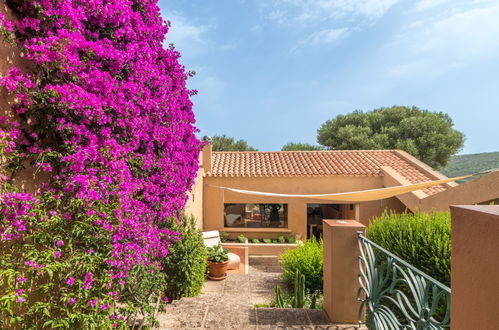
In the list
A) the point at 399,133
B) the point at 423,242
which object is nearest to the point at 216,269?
the point at 423,242

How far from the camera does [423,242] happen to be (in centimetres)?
504

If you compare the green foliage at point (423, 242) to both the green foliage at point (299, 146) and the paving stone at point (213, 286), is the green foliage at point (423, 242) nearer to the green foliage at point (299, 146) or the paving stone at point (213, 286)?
the paving stone at point (213, 286)

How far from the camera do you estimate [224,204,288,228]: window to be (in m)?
14.0

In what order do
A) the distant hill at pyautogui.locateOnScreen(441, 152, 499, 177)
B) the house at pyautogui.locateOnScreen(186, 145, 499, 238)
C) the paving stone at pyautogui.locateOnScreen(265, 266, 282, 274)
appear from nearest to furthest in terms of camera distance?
the paving stone at pyautogui.locateOnScreen(265, 266, 282, 274) < the house at pyautogui.locateOnScreen(186, 145, 499, 238) < the distant hill at pyautogui.locateOnScreen(441, 152, 499, 177)

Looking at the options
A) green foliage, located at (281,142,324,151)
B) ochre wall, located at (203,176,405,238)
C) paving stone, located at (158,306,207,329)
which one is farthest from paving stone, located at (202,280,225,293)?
green foliage, located at (281,142,324,151)

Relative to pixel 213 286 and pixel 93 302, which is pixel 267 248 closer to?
pixel 213 286

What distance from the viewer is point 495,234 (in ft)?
3.85

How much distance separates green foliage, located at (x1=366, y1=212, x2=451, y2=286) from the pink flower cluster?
4.71m

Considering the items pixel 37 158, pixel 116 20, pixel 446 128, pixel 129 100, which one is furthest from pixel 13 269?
pixel 446 128

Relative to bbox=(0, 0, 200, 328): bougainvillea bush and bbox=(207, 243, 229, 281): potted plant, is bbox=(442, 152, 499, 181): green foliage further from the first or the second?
bbox=(0, 0, 200, 328): bougainvillea bush

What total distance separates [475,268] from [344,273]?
9.05 feet

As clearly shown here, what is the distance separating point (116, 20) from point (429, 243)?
21.5 ft

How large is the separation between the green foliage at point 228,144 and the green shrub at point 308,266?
3117cm

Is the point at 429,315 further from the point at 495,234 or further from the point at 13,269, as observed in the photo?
the point at 13,269
